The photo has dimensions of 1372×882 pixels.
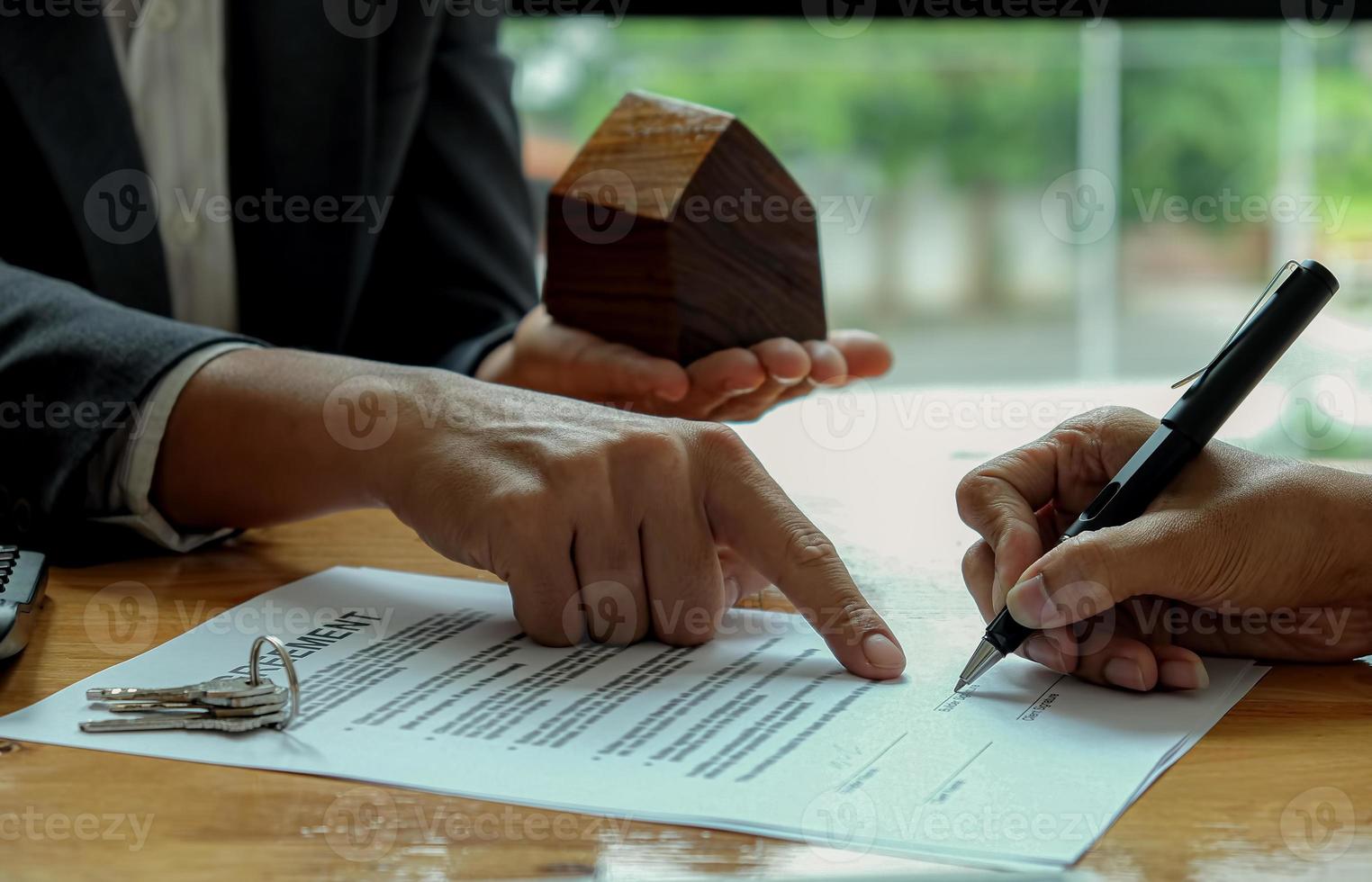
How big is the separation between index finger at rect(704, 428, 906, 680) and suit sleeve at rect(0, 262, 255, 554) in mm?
378

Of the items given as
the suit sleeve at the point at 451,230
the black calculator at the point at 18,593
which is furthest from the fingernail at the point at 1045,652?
the suit sleeve at the point at 451,230

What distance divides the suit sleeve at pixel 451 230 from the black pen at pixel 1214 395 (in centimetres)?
86

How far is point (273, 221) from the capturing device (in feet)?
4.24

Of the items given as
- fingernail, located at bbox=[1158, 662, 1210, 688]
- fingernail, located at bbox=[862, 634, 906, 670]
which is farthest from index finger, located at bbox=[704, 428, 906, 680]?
fingernail, located at bbox=[1158, 662, 1210, 688]

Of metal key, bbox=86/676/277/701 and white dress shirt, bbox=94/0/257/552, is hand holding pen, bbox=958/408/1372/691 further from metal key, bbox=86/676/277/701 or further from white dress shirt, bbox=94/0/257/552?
white dress shirt, bbox=94/0/257/552

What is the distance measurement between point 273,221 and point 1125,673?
979mm

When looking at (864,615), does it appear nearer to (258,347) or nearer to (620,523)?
(620,523)

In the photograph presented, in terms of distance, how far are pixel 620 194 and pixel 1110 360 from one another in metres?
3.73

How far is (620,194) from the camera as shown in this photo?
973mm

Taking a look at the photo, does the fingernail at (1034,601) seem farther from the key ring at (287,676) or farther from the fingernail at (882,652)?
the key ring at (287,676)

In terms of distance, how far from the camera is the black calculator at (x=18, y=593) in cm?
64

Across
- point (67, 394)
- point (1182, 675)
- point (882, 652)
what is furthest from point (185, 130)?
point (1182, 675)

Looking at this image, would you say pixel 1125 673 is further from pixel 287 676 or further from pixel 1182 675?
pixel 287 676

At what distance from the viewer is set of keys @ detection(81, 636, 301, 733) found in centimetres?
57
